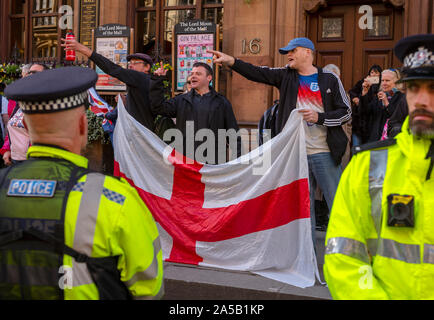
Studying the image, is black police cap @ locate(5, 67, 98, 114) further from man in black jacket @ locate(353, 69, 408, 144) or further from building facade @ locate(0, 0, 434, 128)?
building facade @ locate(0, 0, 434, 128)

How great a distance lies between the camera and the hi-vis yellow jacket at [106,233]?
192 cm

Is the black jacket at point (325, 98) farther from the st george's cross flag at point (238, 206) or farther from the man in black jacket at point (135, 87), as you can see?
the man in black jacket at point (135, 87)

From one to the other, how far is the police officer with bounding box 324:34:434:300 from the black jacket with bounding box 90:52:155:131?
415 cm

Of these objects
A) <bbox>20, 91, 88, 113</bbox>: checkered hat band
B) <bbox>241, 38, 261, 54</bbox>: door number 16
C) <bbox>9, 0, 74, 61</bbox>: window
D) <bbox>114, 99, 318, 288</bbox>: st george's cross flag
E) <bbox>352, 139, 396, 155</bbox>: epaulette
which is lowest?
<bbox>114, 99, 318, 288</bbox>: st george's cross flag

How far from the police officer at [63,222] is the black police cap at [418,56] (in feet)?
3.94

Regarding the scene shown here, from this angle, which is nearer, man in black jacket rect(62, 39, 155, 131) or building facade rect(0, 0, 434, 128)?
man in black jacket rect(62, 39, 155, 131)

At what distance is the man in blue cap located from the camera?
5.16 metres

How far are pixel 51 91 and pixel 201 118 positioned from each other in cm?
390

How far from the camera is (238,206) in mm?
5297

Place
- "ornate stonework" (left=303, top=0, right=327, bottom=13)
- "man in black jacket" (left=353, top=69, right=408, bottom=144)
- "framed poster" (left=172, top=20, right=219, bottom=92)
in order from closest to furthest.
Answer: "man in black jacket" (left=353, top=69, right=408, bottom=144), "ornate stonework" (left=303, top=0, right=327, bottom=13), "framed poster" (left=172, top=20, right=219, bottom=92)

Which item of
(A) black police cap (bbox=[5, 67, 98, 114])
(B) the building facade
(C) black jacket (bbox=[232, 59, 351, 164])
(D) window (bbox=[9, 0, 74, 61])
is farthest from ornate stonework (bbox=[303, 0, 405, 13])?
(A) black police cap (bbox=[5, 67, 98, 114])

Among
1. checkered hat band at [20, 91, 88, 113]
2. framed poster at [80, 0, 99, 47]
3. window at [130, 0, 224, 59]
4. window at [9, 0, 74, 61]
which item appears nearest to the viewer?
checkered hat band at [20, 91, 88, 113]

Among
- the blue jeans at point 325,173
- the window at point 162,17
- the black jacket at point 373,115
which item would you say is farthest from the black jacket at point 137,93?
the window at point 162,17

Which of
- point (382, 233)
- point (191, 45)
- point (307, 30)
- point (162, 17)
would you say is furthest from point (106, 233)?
point (162, 17)
